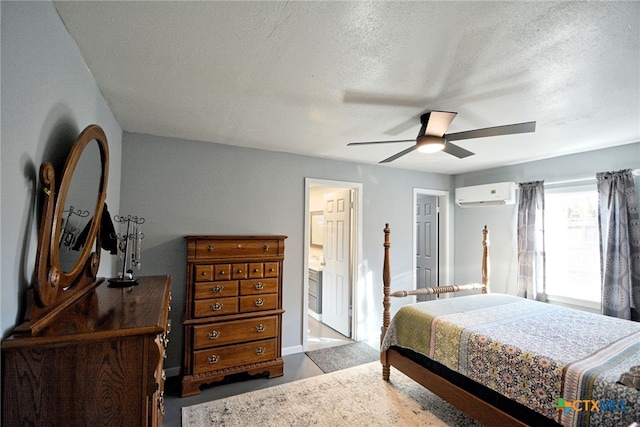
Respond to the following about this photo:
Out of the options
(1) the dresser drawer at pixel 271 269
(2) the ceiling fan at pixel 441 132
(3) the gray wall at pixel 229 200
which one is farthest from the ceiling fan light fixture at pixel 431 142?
(1) the dresser drawer at pixel 271 269

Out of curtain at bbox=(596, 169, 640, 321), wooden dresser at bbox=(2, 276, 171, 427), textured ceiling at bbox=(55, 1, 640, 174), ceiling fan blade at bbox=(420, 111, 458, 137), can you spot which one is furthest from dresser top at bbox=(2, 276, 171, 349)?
curtain at bbox=(596, 169, 640, 321)

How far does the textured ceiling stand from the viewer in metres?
1.23

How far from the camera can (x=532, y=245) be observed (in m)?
3.69

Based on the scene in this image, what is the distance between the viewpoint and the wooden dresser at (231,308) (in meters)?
2.68

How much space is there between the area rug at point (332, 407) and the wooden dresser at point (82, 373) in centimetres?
152

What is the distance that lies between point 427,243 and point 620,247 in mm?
2430

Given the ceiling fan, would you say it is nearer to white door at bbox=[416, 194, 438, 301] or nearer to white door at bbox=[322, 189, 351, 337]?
white door at bbox=[322, 189, 351, 337]

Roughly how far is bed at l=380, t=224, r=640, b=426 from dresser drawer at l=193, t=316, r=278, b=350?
3.77 ft

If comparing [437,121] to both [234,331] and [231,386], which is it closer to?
[234,331]

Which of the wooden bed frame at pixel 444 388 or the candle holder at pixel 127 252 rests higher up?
the candle holder at pixel 127 252

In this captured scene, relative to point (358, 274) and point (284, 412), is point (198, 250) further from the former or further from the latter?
point (358, 274)

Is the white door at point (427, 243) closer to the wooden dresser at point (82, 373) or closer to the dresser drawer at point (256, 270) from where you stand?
the dresser drawer at point (256, 270)

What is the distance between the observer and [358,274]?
3928mm

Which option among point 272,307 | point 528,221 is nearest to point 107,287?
point 272,307
